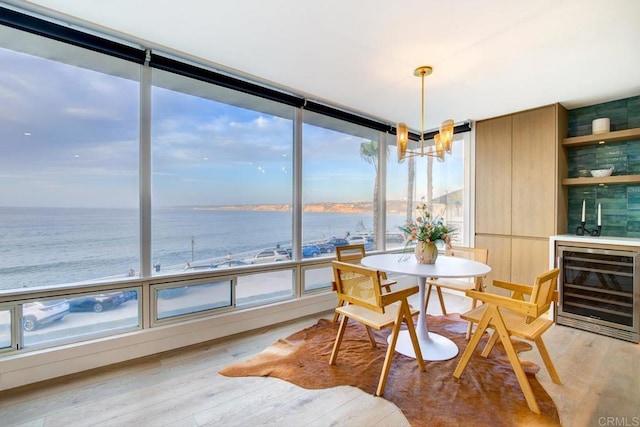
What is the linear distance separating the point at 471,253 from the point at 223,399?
114 inches

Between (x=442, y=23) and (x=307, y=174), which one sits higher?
(x=442, y=23)

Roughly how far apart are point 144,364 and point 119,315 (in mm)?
462

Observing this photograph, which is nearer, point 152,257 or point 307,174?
point 152,257

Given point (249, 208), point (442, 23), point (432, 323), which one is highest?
point (442, 23)

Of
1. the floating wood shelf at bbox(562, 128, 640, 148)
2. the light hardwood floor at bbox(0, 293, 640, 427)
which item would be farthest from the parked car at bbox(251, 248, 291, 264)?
the floating wood shelf at bbox(562, 128, 640, 148)

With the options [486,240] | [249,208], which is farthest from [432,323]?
[249,208]

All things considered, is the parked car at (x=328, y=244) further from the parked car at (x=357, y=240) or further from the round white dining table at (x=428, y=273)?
the round white dining table at (x=428, y=273)

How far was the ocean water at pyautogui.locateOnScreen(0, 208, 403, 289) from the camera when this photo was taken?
2096 mm

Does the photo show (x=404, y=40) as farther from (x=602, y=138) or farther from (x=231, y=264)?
(x=602, y=138)

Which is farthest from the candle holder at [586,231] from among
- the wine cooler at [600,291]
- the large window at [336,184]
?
the large window at [336,184]

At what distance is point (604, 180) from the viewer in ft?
10.5

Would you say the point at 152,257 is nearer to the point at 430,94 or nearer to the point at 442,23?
the point at 442,23

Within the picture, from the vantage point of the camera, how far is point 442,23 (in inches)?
79.5

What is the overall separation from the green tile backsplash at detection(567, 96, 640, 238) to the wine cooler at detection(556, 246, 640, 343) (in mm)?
693
